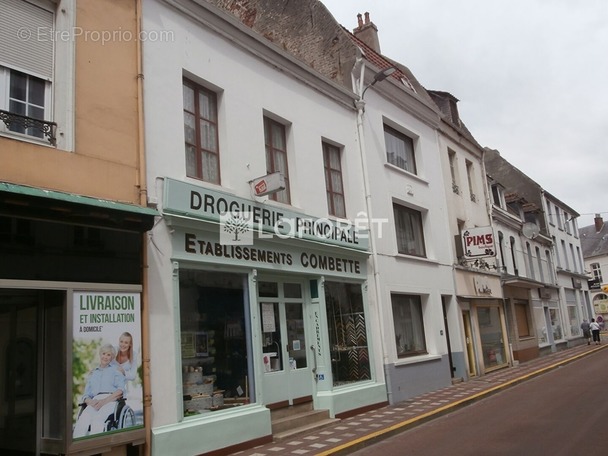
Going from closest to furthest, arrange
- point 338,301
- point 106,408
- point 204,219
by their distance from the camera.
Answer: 1. point 106,408
2. point 204,219
3. point 338,301

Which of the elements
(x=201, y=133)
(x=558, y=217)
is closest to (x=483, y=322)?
(x=201, y=133)

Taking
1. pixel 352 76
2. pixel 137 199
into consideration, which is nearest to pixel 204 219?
pixel 137 199

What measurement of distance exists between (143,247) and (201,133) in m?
2.54

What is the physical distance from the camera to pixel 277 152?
10.8 m

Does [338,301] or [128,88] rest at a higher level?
[128,88]

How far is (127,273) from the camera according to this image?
23.3ft

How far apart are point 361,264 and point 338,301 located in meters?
1.18

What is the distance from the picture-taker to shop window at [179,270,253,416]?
812 centimetres

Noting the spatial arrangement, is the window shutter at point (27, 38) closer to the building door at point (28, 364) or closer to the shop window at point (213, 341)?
the building door at point (28, 364)

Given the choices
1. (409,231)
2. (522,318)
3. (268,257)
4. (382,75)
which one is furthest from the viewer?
(522,318)

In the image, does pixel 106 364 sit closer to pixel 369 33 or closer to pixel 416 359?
pixel 416 359

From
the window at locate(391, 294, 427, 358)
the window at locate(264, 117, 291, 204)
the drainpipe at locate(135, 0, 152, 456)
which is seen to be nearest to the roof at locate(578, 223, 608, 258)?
the window at locate(391, 294, 427, 358)

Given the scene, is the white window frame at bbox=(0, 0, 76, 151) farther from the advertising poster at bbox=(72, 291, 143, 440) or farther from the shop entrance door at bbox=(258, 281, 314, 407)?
the shop entrance door at bbox=(258, 281, 314, 407)

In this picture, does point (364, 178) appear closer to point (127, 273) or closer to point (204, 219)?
point (204, 219)
